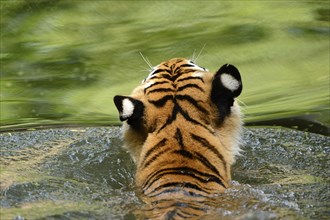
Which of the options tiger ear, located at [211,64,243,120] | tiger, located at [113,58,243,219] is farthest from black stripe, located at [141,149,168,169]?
tiger ear, located at [211,64,243,120]

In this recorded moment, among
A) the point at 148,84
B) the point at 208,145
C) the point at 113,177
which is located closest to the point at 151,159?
the point at 208,145

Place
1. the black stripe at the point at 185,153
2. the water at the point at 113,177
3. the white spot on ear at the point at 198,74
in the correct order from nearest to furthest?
the water at the point at 113,177 < the black stripe at the point at 185,153 < the white spot on ear at the point at 198,74

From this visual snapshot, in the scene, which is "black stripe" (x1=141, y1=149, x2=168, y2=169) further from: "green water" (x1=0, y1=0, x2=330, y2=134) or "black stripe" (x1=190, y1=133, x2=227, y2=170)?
"green water" (x1=0, y1=0, x2=330, y2=134)

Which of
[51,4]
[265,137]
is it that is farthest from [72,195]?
[51,4]

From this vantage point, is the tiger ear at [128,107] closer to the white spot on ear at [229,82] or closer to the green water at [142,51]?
the white spot on ear at [229,82]

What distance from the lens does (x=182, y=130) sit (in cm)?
388

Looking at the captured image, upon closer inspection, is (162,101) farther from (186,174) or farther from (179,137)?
(186,174)

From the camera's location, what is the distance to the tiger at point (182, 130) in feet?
12.2

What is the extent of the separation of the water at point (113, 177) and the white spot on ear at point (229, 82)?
0.47m

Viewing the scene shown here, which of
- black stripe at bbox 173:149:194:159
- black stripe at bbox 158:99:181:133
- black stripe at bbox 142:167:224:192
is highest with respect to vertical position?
black stripe at bbox 158:99:181:133

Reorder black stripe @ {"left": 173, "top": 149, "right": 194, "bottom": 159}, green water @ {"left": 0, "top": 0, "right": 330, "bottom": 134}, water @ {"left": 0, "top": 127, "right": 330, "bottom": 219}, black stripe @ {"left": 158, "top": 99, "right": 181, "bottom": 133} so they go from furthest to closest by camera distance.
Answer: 1. green water @ {"left": 0, "top": 0, "right": 330, "bottom": 134}
2. black stripe @ {"left": 158, "top": 99, "right": 181, "bottom": 133}
3. black stripe @ {"left": 173, "top": 149, "right": 194, "bottom": 159}
4. water @ {"left": 0, "top": 127, "right": 330, "bottom": 219}

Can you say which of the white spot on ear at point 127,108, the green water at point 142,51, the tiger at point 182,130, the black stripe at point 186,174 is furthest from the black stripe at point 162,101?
the green water at point 142,51

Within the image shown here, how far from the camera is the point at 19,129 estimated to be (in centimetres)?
564

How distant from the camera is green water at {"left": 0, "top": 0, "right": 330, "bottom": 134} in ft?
19.8
